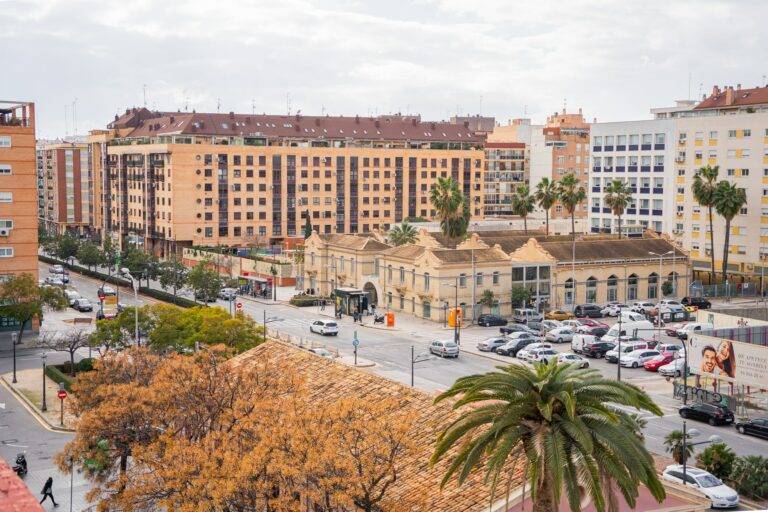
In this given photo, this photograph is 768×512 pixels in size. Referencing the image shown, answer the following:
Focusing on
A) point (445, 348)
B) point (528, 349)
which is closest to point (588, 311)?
point (528, 349)

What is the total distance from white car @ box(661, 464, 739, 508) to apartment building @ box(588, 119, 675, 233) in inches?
3098

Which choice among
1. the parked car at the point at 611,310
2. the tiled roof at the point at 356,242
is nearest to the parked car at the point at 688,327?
the parked car at the point at 611,310

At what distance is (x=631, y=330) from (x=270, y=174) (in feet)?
232

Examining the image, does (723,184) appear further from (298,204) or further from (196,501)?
(196,501)

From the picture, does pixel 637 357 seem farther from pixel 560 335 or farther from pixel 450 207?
pixel 450 207

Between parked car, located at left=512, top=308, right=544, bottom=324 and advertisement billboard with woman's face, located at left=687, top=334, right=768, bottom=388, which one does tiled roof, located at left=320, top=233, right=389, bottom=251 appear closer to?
parked car, located at left=512, top=308, right=544, bottom=324

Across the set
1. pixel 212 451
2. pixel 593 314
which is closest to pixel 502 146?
pixel 593 314

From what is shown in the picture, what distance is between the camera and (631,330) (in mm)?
74500

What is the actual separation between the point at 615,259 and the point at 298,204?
2278 inches

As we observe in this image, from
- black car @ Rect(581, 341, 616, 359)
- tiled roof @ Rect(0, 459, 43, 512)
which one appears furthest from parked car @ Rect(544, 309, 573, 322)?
tiled roof @ Rect(0, 459, 43, 512)

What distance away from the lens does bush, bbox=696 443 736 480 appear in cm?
3950

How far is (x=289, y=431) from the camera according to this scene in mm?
26391

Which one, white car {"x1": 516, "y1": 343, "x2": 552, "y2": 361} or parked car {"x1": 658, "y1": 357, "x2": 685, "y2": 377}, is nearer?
parked car {"x1": 658, "y1": 357, "x2": 685, "y2": 377}

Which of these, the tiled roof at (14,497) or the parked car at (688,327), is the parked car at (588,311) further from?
the tiled roof at (14,497)
